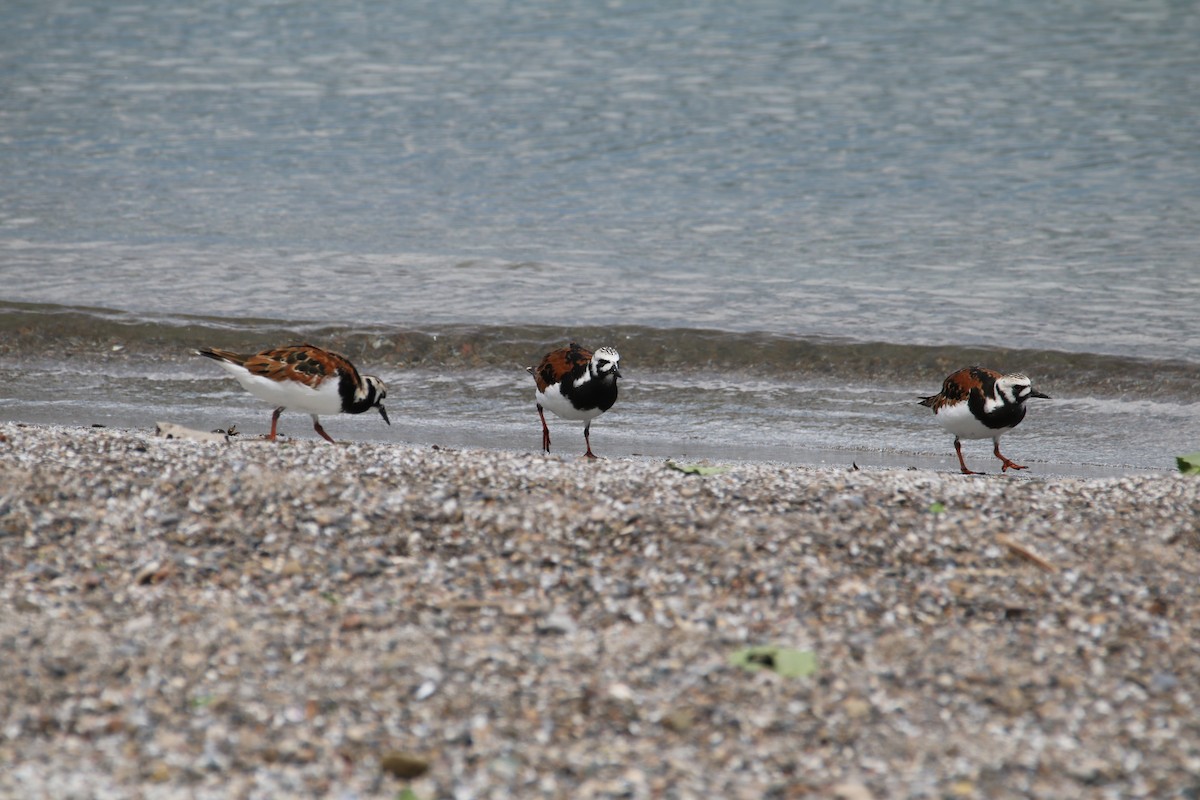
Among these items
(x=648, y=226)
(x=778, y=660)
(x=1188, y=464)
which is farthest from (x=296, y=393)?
(x=648, y=226)

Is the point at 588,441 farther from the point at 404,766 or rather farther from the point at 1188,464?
the point at 404,766

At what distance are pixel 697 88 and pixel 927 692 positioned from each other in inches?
734

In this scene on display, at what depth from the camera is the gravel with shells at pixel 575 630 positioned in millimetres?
3652

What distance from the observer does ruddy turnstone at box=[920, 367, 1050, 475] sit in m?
7.63

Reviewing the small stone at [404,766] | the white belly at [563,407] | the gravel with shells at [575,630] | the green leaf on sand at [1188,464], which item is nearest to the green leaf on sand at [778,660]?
the gravel with shells at [575,630]

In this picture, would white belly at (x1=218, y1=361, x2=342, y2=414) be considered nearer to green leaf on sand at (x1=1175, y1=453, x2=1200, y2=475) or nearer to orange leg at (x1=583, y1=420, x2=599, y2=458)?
orange leg at (x1=583, y1=420, x2=599, y2=458)

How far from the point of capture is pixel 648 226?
48.4 ft

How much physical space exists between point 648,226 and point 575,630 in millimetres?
10679

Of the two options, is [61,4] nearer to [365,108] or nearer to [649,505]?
[365,108]

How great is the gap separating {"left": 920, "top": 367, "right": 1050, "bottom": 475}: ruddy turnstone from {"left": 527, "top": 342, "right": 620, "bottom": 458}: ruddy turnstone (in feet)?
6.82

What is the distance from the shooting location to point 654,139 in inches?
730

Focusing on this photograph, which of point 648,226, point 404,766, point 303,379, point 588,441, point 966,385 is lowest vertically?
point 404,766

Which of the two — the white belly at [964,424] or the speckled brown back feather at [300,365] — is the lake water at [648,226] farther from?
the speckled brown back feather at [300,365]

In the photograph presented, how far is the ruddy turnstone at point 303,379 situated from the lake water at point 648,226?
97cm
